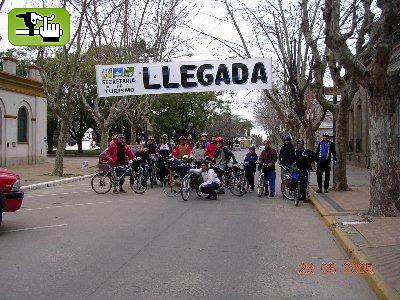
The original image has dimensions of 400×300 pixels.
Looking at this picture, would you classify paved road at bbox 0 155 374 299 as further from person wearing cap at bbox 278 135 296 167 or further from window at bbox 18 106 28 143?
window at bbox 18 106 28 143

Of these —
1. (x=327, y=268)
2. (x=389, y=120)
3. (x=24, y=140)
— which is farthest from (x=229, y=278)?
(x=24, y=140)

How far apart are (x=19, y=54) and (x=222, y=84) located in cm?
3830

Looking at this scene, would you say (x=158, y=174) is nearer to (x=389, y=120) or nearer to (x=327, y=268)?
(x=389, y=120)

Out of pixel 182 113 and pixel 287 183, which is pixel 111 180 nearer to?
pixel 287 183

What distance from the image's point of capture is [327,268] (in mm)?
7180

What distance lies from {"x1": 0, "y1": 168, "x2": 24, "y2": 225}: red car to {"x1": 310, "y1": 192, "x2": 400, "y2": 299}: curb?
588 centimetres

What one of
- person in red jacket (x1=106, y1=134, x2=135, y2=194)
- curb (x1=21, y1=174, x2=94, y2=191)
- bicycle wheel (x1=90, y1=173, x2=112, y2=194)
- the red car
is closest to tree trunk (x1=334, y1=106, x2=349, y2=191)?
person in red jacket (x1=106, y1=134, x2=135, y2=194)

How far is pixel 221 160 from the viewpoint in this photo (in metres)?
16.8

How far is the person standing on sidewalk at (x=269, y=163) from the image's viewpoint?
16188 millimetres

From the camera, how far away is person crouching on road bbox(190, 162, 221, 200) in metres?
15.3

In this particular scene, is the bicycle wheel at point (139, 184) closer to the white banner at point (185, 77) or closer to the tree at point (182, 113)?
the white banner at point (185, 77)
